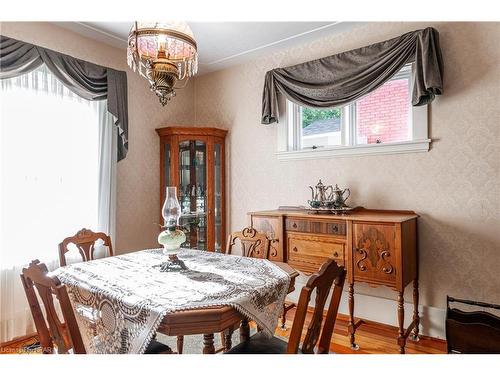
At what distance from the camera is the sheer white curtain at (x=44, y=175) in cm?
254

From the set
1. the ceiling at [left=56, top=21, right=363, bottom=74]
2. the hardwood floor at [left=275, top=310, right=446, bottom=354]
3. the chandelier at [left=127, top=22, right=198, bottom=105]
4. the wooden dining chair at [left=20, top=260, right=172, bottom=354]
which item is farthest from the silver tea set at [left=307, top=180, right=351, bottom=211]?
the wooden dining chair at [left=20, top=260, right=172, bottom=354]

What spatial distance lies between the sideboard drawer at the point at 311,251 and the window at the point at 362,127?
905 mm

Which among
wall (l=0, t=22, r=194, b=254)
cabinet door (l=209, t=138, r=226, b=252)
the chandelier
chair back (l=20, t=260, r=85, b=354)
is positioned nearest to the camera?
chair back (l=20, t=260, r=85, b=354)

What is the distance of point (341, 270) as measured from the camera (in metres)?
1.36

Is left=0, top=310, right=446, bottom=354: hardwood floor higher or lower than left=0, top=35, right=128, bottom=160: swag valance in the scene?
lower

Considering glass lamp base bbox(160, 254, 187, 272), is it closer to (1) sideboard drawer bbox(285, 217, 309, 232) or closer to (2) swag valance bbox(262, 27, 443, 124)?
(1) sideboard drawer bbox(285, 217, 309, 232)

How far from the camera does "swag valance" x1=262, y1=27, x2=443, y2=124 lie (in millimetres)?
2535

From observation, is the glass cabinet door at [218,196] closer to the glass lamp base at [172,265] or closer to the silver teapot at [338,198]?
the silver teapot at [338,198]

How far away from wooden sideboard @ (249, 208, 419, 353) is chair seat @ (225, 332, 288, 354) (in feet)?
3.59

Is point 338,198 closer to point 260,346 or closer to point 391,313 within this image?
point 391,313
